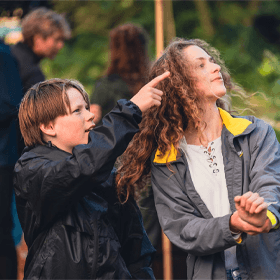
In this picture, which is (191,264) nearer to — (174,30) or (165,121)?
(165,121)

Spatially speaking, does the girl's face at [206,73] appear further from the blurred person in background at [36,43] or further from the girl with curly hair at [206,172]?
the blurred person in background at [36,43]

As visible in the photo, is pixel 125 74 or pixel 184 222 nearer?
pixel 184 222

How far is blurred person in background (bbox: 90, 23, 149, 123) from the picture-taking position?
3.93 meters

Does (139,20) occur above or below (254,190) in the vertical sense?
above

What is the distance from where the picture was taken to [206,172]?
232 cm

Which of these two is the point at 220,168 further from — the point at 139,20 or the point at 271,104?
the point at 139,20

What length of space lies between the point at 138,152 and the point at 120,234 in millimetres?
432

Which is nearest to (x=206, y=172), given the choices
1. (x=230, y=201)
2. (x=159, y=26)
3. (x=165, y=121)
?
(x=230, y=201)

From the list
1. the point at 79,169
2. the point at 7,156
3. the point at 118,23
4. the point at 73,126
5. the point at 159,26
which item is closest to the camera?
the point at 79,169

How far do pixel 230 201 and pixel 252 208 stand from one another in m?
0.37

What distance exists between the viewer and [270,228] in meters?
1.94

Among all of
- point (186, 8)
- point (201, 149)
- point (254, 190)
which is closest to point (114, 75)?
point (201, 149)

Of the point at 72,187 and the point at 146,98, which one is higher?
the point at 146,98

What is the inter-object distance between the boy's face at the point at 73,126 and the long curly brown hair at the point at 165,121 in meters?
0.31
